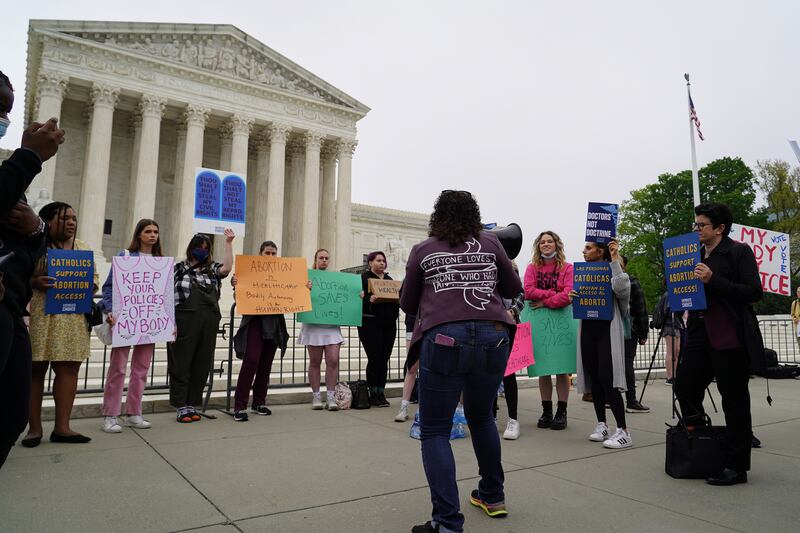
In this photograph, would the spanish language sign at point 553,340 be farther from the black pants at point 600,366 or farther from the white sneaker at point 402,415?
the white sneaker at point 402,415

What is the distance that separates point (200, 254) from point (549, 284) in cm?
425

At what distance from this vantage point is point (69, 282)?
16.6 feet

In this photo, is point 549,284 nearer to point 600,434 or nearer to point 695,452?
point 600,434

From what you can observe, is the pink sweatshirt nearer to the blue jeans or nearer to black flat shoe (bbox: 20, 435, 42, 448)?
the blue jeans

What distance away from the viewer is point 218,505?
326cm

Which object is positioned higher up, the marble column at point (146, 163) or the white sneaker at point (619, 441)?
the marble column at point (146, 163)

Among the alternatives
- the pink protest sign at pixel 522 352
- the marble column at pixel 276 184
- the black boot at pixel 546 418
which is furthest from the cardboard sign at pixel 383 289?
the marble column at pixel 276 184

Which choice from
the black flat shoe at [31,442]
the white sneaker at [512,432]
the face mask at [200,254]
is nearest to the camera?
the black flat shoe at [31,442]

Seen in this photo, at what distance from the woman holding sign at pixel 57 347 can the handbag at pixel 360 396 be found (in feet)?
10.9

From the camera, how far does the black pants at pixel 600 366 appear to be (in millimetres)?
5095

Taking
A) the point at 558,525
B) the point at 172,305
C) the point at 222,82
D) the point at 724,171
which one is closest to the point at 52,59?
the point at 222,82

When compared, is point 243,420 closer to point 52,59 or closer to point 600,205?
point 600,205

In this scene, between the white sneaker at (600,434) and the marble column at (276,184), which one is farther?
the marble column at (276,184)

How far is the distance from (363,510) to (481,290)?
155cm
